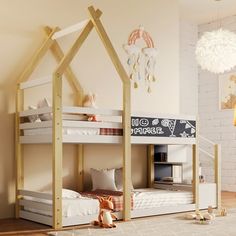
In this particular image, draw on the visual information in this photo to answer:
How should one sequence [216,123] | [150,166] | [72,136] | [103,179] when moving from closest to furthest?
[72,136] < [103,179] < [150,166] < [216,123]

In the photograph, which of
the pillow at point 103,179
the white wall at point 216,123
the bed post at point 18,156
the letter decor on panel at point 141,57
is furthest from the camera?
the white wall at point 216,123

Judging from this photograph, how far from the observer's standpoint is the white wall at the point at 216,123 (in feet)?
21.4

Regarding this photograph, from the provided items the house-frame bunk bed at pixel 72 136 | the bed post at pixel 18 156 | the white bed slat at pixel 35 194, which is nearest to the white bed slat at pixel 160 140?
the house-frame bunk bed at pixel 72 136

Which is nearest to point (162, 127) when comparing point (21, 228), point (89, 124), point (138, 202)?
point (138, 202)

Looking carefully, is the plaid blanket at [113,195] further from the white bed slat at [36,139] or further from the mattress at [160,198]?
the white bed slat at [36,139]

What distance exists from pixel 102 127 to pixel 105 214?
29.0 inches

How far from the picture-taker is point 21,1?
4297 mm

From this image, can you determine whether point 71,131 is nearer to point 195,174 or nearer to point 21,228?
point 21,228

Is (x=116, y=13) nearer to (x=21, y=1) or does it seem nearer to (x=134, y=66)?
(x=134, y=66)

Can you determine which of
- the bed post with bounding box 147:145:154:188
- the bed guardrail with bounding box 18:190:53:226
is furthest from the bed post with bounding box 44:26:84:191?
the bed post with bounding box 147:145:154:188

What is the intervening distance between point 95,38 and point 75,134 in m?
1.51

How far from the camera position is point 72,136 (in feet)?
12.0

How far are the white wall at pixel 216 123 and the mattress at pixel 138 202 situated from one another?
210 cm

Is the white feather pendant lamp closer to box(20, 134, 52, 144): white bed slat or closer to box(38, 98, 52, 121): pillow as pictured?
box(38, 98, 52, 121): pillow
